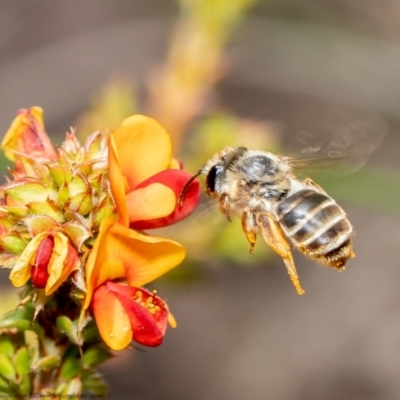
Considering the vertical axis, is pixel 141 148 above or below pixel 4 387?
above

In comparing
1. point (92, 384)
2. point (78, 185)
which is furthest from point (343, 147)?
point (92, 384)

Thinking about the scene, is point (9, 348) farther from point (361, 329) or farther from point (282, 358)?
point (361, 329)

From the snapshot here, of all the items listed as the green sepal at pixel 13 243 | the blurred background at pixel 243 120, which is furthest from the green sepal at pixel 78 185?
the blurred background at pixel 243 120

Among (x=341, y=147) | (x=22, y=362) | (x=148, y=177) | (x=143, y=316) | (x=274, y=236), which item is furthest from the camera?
(x=341, y=147)

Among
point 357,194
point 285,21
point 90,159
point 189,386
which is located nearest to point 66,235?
point 90,159

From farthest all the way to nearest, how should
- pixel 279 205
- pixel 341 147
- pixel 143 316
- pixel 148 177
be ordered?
pixel 341 147, pixel 279 205, pixel 148 177, pixel 143 316

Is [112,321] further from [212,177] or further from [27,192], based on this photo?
[212,177]
